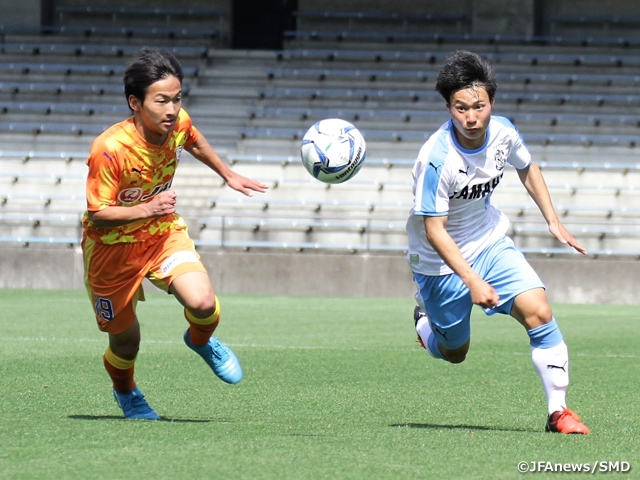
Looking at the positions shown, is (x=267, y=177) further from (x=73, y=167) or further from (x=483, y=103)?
(x=483, y=103)

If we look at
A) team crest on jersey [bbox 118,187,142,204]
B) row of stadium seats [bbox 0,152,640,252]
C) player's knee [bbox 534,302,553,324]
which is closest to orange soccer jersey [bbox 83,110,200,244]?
team crest on jersey [bbox 118,187,142,204]

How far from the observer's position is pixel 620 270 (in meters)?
16.5

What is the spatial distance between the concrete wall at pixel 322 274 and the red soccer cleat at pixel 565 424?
38.0 ft

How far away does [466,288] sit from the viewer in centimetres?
579

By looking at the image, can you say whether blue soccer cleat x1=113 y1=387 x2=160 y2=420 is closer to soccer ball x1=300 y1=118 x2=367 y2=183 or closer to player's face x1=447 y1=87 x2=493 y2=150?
soccer ball x1=300 y1=118 x2=367 y2=183

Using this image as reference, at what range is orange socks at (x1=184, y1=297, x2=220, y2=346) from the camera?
18.9 feet

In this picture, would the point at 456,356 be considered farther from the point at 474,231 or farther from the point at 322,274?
the point at 322,274

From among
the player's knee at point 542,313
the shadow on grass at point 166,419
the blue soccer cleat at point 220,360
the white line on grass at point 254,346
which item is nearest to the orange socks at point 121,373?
the shadow on grass at point 166,419

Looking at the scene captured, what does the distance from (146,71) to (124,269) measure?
1.02 m

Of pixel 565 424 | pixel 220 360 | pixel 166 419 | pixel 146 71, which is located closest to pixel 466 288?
pixel 565 424

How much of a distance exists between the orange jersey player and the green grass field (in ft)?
1.34

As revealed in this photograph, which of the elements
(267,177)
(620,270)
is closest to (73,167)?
(267,177)

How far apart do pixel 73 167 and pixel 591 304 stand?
393 inches

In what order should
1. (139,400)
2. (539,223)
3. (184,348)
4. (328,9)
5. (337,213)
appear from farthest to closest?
(328,9)
(337,213)
(539,223)
(184,348)
(139,400)
